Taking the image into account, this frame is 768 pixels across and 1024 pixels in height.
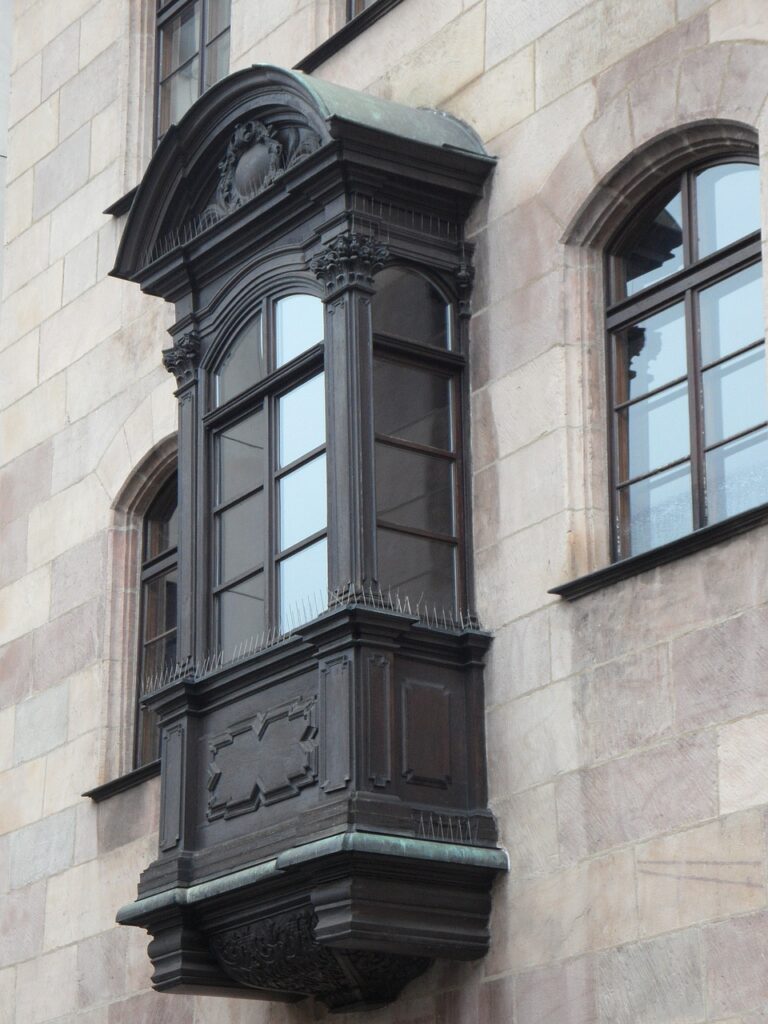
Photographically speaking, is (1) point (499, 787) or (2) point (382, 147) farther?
(2) point (382, 147)

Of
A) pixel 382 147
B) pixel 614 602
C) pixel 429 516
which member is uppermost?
pixel 382 147

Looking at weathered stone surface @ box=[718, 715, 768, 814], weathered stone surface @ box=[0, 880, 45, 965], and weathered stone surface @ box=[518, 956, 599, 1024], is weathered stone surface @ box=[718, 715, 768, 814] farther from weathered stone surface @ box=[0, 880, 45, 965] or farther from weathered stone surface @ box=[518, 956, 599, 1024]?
weathered stone surface @ box=[0, 880, 45, 965]

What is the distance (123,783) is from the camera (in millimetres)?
14695

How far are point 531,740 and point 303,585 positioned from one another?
1.55 meters

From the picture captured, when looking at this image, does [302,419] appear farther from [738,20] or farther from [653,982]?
[653,982]

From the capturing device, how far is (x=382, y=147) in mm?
12523

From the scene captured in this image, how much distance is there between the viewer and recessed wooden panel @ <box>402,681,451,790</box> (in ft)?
37.8

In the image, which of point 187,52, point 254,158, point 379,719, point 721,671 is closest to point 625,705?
point 721,671

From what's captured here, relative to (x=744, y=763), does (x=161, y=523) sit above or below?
above

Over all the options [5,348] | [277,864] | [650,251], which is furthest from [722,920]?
[5,348]

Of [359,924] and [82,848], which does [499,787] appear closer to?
[359,924]

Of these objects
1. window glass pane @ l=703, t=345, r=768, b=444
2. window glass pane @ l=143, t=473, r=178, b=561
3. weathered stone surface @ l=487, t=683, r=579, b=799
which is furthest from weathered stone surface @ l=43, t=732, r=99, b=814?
window glass pane @ l=703, t=345, r=768, b=444

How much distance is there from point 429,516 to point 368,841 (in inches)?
75.4

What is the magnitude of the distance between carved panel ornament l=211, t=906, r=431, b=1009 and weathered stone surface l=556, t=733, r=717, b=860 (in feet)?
3.88
